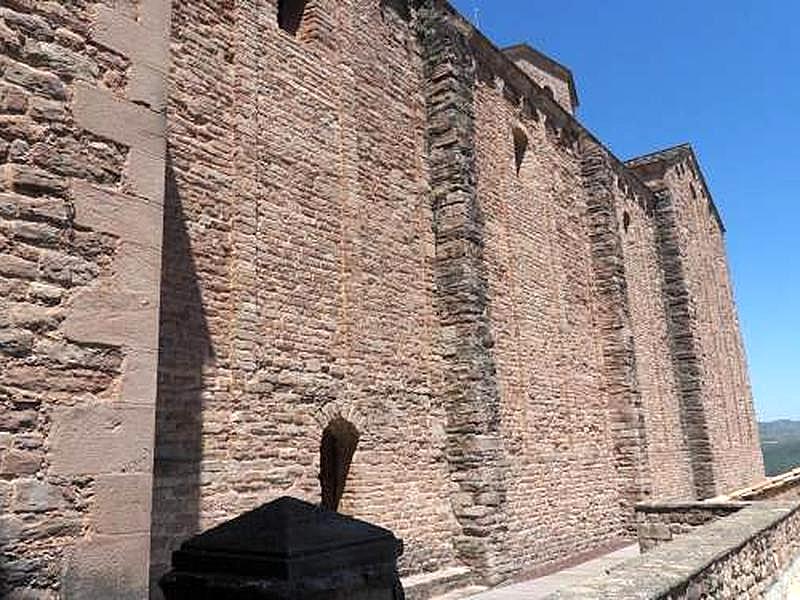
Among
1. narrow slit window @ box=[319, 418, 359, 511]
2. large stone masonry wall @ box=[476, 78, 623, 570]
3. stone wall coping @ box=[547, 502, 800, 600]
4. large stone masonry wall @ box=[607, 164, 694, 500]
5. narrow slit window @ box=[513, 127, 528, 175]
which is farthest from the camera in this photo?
large stone masonry wall @ box=[607, 164, 694, 500]

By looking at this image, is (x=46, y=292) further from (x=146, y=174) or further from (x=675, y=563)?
(x=675, y=563)

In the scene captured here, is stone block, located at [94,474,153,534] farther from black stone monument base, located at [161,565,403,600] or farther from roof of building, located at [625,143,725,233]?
roof of building, located at [625,143,725,233]

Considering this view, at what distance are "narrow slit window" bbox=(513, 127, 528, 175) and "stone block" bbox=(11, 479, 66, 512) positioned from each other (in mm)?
11692

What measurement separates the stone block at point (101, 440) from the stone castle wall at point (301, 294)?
0.04 feet

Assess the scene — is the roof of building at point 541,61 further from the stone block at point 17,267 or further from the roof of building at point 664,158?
the stone block at point 17,267

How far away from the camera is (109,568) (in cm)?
343

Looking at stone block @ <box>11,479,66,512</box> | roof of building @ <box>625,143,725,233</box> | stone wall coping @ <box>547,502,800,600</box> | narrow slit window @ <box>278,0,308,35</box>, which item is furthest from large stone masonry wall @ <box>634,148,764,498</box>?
stone block @ <box>11,479,66,512</box>

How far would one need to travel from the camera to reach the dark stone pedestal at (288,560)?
2.25 metres

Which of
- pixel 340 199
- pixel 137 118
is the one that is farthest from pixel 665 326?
pixel 137 118

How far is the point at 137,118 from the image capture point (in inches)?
158

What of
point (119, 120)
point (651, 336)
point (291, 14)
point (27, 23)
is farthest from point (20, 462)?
point (651, 336)

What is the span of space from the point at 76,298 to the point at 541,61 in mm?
23649

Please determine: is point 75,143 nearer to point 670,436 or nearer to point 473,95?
point 473,95

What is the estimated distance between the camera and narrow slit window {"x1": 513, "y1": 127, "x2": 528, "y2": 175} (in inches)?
543
